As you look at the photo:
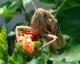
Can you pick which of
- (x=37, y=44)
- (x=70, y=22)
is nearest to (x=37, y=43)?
(x=37, y=44)

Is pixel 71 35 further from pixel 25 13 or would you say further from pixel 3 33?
pixel 25 13

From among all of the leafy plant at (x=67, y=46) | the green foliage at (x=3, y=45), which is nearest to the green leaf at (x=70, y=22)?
the leafy plant at (x=67, y=46)

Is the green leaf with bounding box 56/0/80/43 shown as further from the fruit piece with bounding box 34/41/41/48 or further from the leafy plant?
the fruit piece with bounding box 34/41/41/48

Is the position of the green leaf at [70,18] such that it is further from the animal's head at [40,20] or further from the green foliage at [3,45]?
the green foliage at [3,45]

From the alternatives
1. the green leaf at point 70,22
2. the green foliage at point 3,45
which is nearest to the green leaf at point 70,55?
the green leaf at point 70,22

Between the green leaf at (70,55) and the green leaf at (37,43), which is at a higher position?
the green leaf at (37,43)

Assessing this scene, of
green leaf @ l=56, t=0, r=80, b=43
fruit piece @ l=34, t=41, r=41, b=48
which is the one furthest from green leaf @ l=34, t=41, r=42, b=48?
green leaf @ l=56, t=0, r=80, b=43

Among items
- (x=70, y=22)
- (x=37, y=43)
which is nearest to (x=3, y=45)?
(x=37, y=43)

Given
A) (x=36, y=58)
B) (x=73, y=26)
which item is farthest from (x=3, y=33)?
(x=73, y=26)

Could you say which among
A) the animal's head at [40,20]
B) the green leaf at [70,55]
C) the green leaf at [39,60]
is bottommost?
the green leaf at [70,55]

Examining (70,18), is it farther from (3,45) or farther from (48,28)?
(3,45)

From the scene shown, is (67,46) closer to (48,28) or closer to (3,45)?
(48,28)

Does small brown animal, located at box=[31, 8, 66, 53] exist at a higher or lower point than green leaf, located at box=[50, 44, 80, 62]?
higher

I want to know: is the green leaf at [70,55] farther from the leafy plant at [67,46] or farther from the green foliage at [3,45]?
the green foliage at [3,45]
